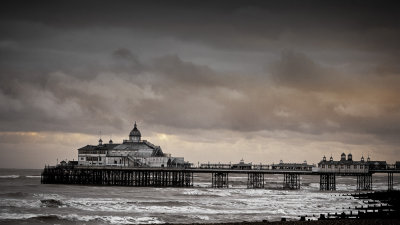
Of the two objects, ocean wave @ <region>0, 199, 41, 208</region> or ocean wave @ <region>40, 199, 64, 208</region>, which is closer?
ocean wave @ <region>0, 199, 41, 208</region>

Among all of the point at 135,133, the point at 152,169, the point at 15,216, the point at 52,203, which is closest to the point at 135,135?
the point at 135,133

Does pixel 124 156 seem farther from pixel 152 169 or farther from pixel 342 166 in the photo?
pixel 342 166

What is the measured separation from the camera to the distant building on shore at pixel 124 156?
88.1 meters

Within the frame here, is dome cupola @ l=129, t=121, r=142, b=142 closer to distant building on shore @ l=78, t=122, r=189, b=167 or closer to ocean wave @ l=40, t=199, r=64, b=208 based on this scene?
distant building on shore @ l=78, t=122, r=189, b=167

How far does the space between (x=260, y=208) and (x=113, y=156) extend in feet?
150

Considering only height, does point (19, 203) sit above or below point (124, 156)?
below

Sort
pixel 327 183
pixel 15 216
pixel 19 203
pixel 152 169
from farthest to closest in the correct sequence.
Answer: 1. pixel 327 183
2. pixel 152 169
3. pixel 19 203
4. pixel 15 216

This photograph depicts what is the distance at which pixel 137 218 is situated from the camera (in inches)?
1534

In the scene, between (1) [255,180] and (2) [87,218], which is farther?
(1) [255,180]

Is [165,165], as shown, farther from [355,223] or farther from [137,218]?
[355,223]

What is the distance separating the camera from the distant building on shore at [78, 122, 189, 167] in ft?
289

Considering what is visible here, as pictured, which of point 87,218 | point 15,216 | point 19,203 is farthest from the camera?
point 19,203

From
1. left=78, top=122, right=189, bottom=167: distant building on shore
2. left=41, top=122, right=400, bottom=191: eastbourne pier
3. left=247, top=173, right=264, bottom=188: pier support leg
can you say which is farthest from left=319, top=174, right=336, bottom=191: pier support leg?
left=78, top=122, right=189, bottom=167: distant building on shore

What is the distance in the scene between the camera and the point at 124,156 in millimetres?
88188
